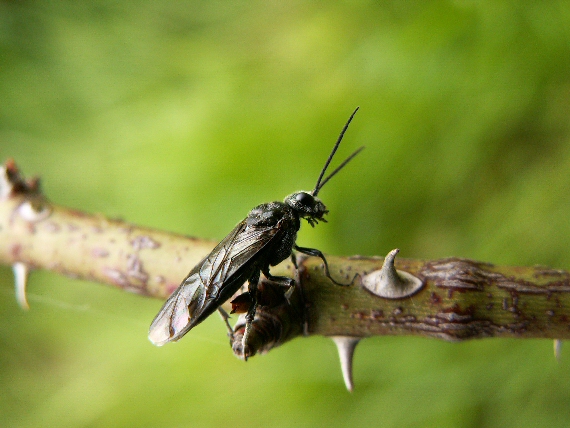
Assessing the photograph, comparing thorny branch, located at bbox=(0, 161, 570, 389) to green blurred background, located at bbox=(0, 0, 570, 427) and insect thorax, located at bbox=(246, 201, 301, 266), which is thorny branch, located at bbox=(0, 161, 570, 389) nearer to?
insect thorax, located at bbox=(246, 201, 301, 266)

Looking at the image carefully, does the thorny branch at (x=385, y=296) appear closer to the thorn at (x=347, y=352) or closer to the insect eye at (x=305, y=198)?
the thorn at (x=347, y=352)

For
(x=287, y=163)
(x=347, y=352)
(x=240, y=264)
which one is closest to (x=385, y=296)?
(x=347, y=352)

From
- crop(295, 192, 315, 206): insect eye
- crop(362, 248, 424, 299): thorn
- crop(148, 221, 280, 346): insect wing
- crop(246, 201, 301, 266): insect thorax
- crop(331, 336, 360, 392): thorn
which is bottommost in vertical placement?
crop(331, 336, 360, 392): thorn

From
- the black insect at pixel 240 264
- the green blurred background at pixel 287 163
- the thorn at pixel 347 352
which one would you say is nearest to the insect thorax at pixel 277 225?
the black insect at pixel 240 264

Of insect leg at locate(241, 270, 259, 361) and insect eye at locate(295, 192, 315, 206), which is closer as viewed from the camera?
insect leg at locate(241, 270, 259, 361)

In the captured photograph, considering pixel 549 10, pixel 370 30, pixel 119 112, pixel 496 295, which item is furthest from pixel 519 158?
pixel 119 112

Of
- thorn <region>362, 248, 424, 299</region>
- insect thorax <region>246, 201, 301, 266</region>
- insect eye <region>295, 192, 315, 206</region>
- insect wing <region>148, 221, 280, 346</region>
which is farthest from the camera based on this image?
insect eye <region>295, 192, 315, 206</region>

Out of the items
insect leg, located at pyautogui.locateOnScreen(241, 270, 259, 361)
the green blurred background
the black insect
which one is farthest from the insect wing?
the green blurred background

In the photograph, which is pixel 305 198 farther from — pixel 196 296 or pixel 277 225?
pixel 196 296
